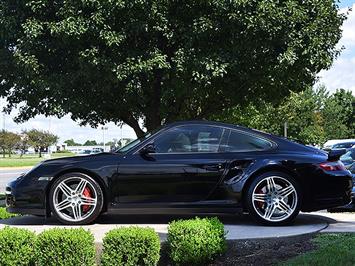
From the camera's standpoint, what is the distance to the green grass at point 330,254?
171 inches

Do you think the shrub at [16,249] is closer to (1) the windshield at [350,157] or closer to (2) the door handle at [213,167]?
(2) the door handle at [213,167]

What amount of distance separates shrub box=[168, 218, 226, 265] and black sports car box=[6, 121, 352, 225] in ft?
3.61

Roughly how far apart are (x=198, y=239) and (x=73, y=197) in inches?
77.1

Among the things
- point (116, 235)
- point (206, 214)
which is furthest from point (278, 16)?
point (116, 235)

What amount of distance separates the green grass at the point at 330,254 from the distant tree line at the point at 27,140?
A: 261 feet

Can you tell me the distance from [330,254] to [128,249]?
1.81m

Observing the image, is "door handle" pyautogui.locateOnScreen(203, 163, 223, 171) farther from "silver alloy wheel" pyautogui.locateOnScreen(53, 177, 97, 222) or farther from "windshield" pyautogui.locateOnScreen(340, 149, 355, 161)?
"windshield" pyautogui.locateOnScreen(340, 149, 355, 161)

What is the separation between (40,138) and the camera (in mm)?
84562

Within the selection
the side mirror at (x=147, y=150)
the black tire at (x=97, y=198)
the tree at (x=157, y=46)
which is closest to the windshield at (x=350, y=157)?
the tree at (x=157, y=46)

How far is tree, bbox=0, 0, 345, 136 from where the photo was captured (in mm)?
9422

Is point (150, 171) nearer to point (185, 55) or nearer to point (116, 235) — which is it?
point (116, 235)

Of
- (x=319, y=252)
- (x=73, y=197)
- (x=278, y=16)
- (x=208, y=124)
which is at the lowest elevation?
(x=319, y=252)

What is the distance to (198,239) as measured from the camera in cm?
478

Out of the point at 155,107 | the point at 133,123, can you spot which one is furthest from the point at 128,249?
the point at 133,123
